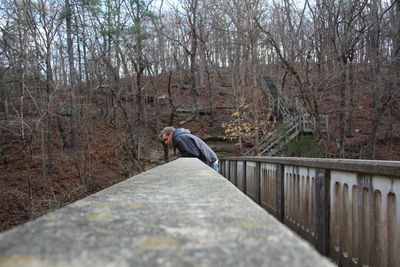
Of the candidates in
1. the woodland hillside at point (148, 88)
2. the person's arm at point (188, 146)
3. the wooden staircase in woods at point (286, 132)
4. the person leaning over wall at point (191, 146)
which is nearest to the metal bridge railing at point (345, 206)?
the person leaning over wall at point (191, 146)

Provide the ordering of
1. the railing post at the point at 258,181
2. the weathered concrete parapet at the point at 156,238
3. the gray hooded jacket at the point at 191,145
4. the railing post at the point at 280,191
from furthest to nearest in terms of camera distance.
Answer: the railing post at the point at 258,181, the gray hooded jacket at the point at 191,145, the railing post at the point at 280,191, the weathered concrete parapet at the point at 156,238

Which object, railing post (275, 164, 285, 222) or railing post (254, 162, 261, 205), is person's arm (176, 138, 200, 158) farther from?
railing post (275, 164, 285, 222)

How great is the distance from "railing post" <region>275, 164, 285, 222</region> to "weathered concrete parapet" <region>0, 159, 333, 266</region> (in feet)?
12.8

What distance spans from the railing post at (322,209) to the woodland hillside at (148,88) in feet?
31.7

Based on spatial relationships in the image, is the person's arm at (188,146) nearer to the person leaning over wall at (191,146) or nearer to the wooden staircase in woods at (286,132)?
the person leaning over wall at (191,146)

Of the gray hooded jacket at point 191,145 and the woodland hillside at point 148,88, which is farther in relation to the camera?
the woodland hillside at point 148,88

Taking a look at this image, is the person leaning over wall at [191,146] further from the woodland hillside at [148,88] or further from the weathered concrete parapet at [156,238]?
the woodland hillside at [148,88]

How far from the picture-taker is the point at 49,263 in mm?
667

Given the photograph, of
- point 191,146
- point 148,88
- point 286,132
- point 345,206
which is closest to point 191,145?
point 191,146

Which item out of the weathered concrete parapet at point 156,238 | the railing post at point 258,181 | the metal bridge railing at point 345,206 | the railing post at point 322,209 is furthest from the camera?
the railing post at point 258,181

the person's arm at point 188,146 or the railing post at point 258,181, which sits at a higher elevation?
the person's arm at point 188,146

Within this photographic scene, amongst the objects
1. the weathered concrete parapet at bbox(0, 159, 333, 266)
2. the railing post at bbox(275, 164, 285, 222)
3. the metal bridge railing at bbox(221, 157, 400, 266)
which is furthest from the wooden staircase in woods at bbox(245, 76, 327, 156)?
the weathered concrete parapet at bbox(0, 159, 333, 266)

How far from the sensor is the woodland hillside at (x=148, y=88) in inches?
502

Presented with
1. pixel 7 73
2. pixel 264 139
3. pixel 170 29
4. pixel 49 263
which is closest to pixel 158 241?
pixel 49 263
